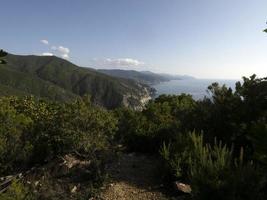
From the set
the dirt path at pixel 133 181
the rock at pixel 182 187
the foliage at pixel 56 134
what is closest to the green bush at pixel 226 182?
the rock at pixel 182 187

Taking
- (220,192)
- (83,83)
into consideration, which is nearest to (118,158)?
(220,192)

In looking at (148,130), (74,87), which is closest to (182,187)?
(148,130)

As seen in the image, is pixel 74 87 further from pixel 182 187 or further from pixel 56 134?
pixel 182 187

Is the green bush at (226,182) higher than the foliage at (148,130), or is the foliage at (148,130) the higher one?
the green bush at (226,182)

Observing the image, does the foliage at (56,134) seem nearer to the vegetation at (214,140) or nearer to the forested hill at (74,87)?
the vegetation at (214,140)

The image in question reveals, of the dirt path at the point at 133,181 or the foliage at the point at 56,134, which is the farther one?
the foliage at the point at 56,134

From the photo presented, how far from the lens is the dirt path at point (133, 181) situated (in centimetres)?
916

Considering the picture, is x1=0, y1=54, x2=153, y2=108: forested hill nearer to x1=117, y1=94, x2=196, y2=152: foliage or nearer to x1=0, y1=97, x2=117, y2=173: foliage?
x1=117, y1=94, x2=196, y2=152: foliage

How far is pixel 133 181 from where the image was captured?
10180 millimetres

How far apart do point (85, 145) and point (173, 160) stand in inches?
133

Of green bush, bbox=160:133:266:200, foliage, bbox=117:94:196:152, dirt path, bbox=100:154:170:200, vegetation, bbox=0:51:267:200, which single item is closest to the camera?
green bush, bbox=160:133:266:200

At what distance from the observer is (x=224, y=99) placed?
12.7 metres

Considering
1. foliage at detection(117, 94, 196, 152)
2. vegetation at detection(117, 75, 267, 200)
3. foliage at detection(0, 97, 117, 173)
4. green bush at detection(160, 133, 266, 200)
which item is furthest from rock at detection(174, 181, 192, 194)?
foliage at detection(117, 94, 196, 152)

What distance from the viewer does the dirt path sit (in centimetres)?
916
